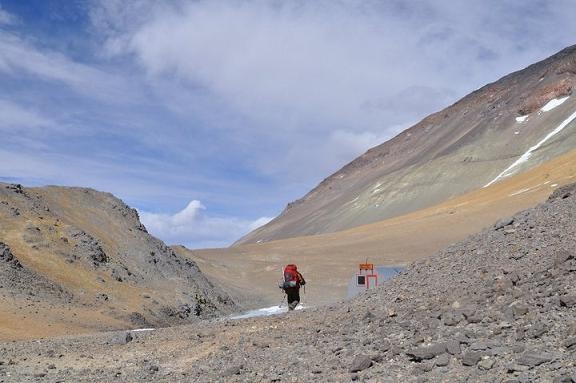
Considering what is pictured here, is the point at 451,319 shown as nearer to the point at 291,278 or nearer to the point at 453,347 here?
the point at 453,347

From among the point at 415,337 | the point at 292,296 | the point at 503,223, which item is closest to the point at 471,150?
the point at 292,296

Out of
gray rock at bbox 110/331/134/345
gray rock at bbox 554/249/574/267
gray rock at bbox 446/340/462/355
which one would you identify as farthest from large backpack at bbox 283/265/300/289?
gray rock at bbox 446/340/462/355

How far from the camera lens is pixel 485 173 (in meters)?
92.2

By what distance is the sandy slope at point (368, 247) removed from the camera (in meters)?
48.2

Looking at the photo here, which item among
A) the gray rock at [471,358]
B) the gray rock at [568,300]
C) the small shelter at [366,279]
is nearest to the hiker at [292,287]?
the small shelter at [366,279]

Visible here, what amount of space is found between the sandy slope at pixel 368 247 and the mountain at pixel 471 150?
15263mm

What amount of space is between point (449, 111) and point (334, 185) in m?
29.5

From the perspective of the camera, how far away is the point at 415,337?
9586 mm

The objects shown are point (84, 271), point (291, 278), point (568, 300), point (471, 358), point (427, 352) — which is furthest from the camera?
point (84, 271)

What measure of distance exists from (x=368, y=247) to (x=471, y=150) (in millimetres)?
48396

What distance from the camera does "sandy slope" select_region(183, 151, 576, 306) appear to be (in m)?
48.2

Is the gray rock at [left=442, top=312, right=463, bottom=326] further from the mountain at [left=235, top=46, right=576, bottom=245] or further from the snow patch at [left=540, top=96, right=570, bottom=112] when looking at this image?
the snow patch at [left=540, top=96, right=570, bottom=112]

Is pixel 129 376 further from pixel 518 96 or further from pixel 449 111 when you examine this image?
pixel 449 111

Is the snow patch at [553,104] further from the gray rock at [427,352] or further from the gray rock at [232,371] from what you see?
the gray rock at [427,352]
